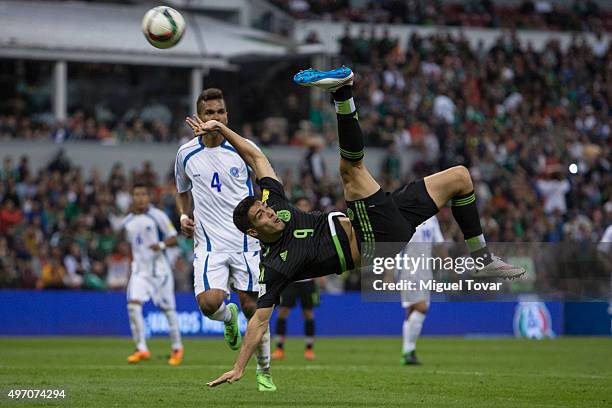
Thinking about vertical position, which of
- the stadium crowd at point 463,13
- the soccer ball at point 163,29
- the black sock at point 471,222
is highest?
the stadium crowd at point 463,13

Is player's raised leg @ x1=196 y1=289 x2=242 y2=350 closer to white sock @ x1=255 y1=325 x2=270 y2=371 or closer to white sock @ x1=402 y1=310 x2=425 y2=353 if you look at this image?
white sock @ x1=255 y1=325 x2=270 y2=371

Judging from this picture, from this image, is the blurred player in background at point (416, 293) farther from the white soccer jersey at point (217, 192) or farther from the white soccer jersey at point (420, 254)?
the white soccer jersey at point (217, 192)

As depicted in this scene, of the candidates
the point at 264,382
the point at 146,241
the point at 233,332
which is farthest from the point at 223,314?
the point at 146,241

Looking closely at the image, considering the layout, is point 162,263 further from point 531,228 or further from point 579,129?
point 579,129

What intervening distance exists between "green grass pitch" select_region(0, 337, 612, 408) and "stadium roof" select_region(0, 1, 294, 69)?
11318 mm

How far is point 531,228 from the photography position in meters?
32.4

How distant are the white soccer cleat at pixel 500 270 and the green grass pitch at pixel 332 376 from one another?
1.32m

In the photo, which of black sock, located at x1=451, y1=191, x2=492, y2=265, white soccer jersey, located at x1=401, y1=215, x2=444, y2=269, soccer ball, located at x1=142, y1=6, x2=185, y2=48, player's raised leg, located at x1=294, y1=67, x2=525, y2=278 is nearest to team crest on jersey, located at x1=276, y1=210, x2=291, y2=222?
player's raised leg, located at x1=294, y1=67, x2=525, y2=278

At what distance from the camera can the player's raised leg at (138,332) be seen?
751 inches

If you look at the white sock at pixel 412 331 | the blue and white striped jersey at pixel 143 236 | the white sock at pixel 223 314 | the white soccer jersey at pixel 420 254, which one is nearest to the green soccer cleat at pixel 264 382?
the white sock at pixel 223 314

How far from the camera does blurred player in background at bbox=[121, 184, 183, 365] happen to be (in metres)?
19.8

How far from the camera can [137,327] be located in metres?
19.4

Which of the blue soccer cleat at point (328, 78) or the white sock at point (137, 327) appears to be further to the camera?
the white sock at point (137, 327)

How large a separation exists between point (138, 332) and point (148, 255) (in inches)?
59.5
